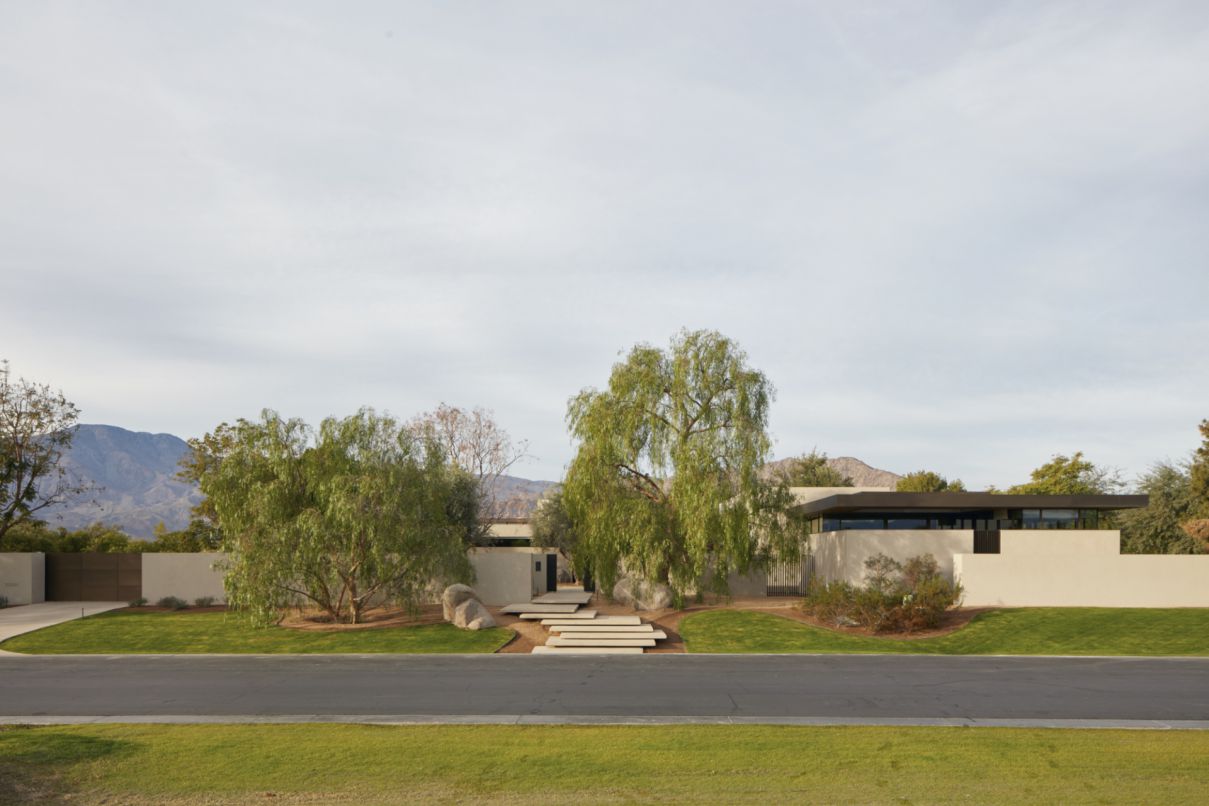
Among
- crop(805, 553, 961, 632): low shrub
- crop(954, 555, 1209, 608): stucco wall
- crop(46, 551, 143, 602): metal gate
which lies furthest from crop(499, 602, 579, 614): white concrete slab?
crop(46, 551, 143, 602): metal gate

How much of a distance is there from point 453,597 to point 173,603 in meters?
11.4

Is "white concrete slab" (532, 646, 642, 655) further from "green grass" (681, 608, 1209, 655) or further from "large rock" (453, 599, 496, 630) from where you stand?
"large rock" (453, 599, 496, 630)

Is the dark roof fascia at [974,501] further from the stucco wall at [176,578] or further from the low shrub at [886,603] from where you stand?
the stucco wall at [176,578]

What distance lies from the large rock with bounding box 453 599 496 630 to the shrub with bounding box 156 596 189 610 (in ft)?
37.5

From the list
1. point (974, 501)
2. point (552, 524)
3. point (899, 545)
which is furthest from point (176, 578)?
point (974, 501)

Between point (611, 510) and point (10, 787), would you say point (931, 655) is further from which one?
point (10, 787)

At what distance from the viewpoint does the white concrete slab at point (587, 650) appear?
2352 centimetres

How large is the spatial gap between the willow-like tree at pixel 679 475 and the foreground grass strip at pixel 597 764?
15.7 m

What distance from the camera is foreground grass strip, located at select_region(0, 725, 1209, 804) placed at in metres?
9.88

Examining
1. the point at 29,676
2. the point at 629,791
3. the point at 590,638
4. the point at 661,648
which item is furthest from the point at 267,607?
the point at 629,791

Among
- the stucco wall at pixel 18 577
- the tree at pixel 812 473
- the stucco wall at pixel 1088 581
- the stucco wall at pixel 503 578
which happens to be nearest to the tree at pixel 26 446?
the stucco wall at pixel 18 577

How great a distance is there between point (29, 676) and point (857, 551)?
24069 mm

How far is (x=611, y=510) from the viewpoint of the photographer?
29.6 m

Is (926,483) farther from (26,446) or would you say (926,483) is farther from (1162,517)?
(26,446)
